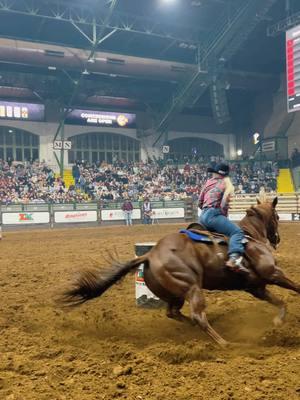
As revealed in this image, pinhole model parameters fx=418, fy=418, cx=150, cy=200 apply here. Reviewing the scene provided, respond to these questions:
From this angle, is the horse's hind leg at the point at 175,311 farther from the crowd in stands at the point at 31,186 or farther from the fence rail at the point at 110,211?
the crowd in stands at the point at 31,186

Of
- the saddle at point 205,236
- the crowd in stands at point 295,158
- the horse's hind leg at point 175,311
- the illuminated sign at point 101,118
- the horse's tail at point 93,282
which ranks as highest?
the illuminated sign at point 101,118

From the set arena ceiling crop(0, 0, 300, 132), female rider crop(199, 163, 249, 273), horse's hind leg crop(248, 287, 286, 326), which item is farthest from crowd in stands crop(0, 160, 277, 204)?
horse's hind leg crop(248, 287, 286, 326)

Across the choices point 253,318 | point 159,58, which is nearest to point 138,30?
point 159,58

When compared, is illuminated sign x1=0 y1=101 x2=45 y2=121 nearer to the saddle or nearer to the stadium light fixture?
the stadium light fixture

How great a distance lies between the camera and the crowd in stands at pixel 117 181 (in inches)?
1023

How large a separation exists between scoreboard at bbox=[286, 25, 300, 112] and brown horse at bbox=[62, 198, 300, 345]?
611 inches

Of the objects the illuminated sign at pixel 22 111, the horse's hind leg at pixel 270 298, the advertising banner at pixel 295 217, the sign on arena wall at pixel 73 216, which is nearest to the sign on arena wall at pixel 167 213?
the sign on arena wall at pixel 73 216

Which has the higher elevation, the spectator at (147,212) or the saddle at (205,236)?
the saddle at (205,236)

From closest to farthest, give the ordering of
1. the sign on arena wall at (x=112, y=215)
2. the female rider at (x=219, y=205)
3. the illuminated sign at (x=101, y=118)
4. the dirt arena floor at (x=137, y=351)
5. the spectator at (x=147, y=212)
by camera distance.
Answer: the dirt arena floor at (x=137, y=351)
the female rider at (x=219, y=205)
the sign on arena wall at (x=112, y=215)
the spectator at (x=147, y=212)
the illuminated sign at (x=101, y=118)

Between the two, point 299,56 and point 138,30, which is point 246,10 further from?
point 299,56

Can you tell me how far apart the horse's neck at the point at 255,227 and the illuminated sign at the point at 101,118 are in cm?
2725

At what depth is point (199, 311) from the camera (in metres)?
4.24

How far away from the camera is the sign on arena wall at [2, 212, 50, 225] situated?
73.5 ft

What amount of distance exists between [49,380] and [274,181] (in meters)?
A: 31.8
